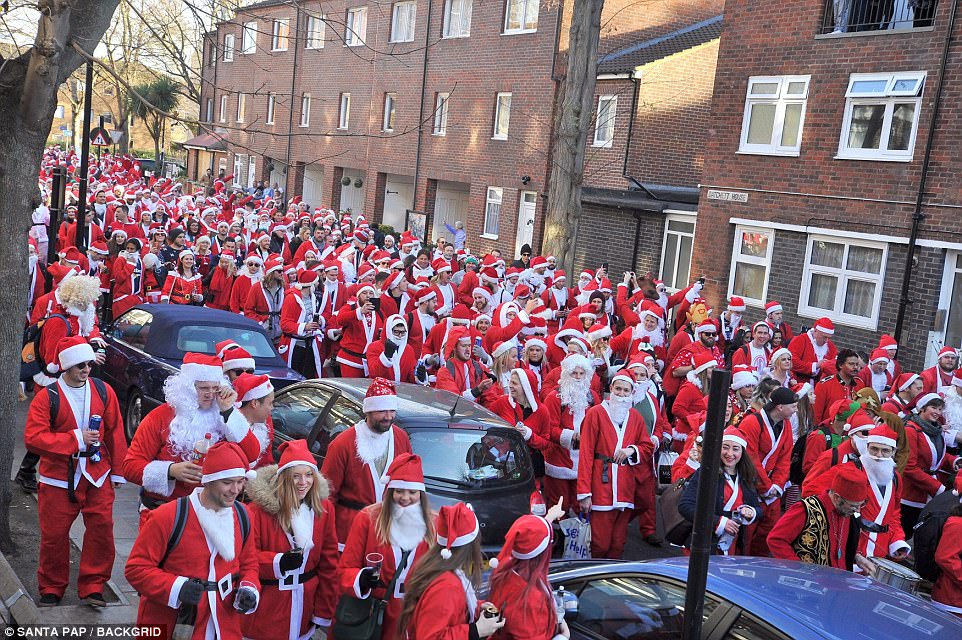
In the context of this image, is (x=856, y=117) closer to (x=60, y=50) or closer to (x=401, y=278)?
(x=401, y=278)

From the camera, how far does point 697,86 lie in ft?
85.1

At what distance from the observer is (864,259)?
60.1 ft

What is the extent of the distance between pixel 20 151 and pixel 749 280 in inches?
628

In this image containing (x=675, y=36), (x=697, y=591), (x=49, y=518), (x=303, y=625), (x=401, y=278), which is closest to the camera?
(x=697, y=591)

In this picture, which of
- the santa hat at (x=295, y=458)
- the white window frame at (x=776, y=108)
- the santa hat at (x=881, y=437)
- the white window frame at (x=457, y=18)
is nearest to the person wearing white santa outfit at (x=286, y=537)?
the santa hat at (x=295, y=458)

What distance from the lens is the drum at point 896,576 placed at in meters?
5.98

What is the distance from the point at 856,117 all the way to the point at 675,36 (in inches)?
417

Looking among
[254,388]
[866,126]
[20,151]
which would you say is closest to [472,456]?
[254,388]

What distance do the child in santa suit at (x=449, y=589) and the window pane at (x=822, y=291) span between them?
52.4 ft

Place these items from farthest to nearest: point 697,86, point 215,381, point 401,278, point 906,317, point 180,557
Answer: point 697,86, point 906,317, point 401,278, point 215,381, point 180,557

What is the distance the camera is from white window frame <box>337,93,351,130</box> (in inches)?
1519

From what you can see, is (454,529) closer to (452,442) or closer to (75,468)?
(452,442)

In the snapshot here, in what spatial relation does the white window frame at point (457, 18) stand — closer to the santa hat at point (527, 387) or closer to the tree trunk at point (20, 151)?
the santa hat at point (527, 387)

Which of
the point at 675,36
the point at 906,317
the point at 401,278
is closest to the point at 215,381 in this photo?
the point at 401,278
